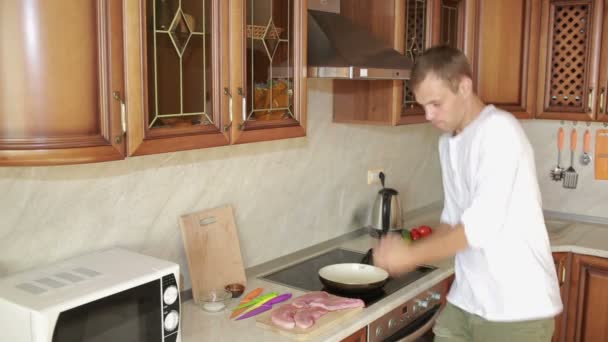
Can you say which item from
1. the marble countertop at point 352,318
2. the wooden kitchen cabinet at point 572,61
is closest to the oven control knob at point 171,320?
the marble countertop at point 352,318

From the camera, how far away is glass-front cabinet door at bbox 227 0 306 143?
1.96 m

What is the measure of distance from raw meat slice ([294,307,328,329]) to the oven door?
37 cm

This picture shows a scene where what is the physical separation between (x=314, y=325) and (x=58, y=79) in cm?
109

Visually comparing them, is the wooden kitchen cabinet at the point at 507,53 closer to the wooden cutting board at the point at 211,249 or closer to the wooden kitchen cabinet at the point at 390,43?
the wooden kitchen cabinet at the point at 390,43

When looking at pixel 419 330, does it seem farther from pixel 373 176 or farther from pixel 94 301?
pixel 94 301

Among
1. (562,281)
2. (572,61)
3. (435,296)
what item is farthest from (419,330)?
(572,61)

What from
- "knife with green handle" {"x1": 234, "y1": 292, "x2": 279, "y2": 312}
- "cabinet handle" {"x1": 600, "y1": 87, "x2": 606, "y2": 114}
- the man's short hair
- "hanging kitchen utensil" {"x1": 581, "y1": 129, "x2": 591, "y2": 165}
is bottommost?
"knife with green handle" {"x1": 234, "y1": 292, "x2": 279, "y2": 312}

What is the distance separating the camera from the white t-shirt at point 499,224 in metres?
1.90

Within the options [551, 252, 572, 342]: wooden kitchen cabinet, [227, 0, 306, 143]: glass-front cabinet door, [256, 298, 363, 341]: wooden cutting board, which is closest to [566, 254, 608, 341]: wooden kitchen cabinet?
[551, 252, 572, 342]: wooden kitchen cabinet

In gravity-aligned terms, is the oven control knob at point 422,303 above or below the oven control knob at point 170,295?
below

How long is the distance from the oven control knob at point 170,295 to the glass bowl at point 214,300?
1.38ft

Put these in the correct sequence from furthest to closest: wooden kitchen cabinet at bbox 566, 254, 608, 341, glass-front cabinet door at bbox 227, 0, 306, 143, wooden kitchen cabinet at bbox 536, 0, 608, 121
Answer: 1. wooden kitchen cabinet at bbox 536, 0, 608, 121
2. wooden kitchen cabinet at bbox 566, 254, 608, 341
3. glass-front cabinet door at bbox 227, 0, 306, 143

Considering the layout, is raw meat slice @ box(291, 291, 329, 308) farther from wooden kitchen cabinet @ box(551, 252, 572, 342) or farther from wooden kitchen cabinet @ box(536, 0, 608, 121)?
wooden kitchen cabinet @ box(536, 0, 608, 121)

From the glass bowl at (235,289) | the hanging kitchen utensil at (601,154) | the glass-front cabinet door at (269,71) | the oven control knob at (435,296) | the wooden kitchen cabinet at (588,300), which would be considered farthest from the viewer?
the hanging kitchen utensil at (601,154)
